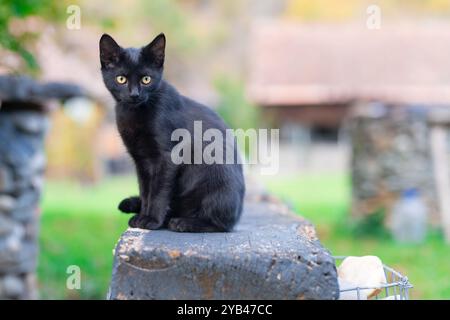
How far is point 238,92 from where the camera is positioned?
67.4 ft

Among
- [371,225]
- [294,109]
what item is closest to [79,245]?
[371,225]

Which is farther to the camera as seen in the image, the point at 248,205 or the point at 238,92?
the point at 238,92

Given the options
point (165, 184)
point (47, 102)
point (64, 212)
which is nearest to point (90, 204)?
point (64, 212)

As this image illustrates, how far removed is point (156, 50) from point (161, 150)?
1.37ft

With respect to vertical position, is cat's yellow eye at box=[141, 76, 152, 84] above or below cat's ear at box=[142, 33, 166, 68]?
below

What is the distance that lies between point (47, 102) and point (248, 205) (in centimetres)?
216

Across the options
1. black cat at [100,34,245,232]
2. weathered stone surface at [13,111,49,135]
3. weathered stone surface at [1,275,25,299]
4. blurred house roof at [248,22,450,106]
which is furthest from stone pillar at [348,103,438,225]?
blurred house roof at [248,22,450,106]

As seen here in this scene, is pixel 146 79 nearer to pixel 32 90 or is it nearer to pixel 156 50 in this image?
pixel 156 50

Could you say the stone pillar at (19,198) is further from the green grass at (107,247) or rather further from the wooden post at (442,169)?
the wooden post at (442,169)

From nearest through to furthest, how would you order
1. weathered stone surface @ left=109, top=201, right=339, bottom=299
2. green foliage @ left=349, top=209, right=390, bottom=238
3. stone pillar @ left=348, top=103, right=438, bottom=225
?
weathered stone surface @ left=109, top=201, right=339, bottom=299 → green foliage @ left=349, top=209, right=390, bottom=238 → stone pillar @ left=348, top=103, right=438, bottom=225

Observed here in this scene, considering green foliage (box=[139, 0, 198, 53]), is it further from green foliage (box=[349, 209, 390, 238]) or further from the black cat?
the black cat

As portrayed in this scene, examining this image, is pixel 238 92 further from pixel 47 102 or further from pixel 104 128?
pixel 47 102

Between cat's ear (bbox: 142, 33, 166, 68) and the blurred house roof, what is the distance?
1676cm

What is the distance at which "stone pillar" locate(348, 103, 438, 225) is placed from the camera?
359 inches
